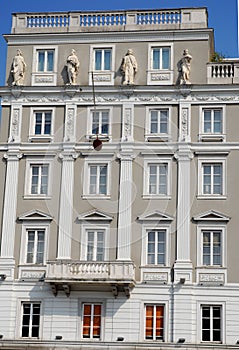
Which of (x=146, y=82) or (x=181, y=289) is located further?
(x=146, y=82)

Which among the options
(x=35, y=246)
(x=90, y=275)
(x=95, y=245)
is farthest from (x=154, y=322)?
(x=35, y=246)

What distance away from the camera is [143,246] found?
133 ft

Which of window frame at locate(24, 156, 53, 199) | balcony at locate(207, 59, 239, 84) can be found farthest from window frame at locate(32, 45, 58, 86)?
balcony at locate(207, 59, 239, 84)

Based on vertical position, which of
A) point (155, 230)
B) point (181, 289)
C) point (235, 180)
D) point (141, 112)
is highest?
point (141, 112)

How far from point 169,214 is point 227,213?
299cm

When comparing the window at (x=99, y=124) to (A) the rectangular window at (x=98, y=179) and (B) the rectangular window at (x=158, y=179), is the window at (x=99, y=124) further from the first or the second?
(B) the rectangular window at (x=158, y=179)

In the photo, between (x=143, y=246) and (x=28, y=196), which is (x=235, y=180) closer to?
(x=143, y=246)

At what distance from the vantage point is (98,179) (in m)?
41.9

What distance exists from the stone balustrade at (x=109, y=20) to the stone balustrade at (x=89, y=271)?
13.3 metres

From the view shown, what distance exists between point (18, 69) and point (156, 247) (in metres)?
12.5

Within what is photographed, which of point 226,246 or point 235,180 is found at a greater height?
point 235,180

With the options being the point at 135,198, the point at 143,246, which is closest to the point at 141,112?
the point at 135,198

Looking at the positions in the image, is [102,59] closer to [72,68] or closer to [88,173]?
[72,68]

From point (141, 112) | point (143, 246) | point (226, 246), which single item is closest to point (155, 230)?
point (143, 246)
